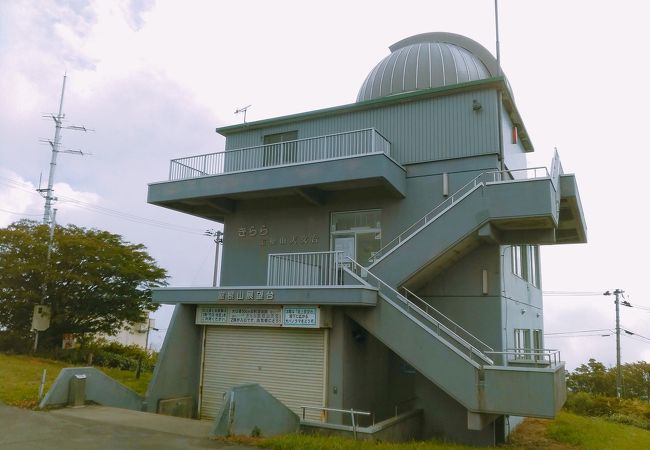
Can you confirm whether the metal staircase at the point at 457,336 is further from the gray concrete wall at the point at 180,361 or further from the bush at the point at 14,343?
the bush at the point at 14,343

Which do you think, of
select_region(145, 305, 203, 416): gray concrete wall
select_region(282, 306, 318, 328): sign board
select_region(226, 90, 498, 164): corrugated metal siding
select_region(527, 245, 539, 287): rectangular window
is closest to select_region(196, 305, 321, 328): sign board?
select_region(282, 306, 318, 328): sign board

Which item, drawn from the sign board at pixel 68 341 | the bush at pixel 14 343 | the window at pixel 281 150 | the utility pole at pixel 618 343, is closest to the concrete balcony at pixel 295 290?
the window at pixel 281 150

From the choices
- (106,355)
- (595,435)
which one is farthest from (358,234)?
(106,355)

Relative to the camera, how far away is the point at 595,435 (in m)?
15.5

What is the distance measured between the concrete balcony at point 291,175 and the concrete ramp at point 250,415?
683 cm

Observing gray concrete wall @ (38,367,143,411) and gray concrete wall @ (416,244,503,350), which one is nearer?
gray concrete wall @ (38,367,143,411)

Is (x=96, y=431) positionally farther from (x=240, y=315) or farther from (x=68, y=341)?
(x=68, y=341)

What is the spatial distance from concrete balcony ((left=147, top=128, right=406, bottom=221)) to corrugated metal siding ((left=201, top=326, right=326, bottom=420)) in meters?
4.52

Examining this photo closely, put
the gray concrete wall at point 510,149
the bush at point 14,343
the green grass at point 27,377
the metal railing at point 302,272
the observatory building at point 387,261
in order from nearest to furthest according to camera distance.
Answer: the observatory building at point 387,261 → the green grass at point 27,377 → the metal railing at point 302,272 → the gray concrete wall at point 510,149 → the bush at point 14,343

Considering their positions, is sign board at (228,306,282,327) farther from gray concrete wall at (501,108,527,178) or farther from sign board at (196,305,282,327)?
gray concrete wall at (501,108,527,178)

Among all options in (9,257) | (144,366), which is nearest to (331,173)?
(144,366)

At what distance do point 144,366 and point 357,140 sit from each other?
17.0 m

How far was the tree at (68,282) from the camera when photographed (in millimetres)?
24703

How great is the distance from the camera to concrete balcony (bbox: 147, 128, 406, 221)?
15086 mm
